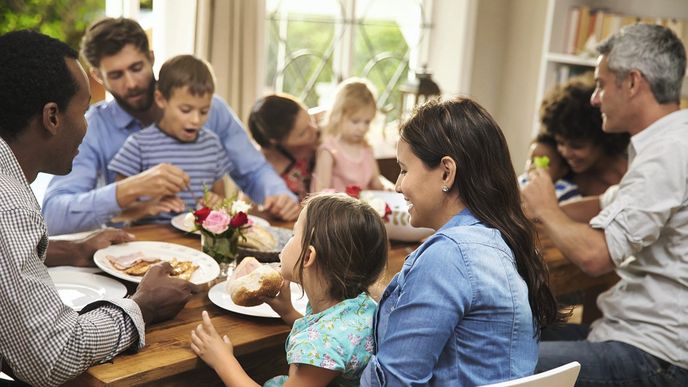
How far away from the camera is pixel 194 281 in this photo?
185 centimetres

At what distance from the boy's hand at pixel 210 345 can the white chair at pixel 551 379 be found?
543 millimetres

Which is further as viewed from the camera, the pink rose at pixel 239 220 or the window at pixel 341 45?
the window at pixel 341 45

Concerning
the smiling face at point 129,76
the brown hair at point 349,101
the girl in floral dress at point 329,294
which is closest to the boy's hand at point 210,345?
the girl in floral dress at point 329,294

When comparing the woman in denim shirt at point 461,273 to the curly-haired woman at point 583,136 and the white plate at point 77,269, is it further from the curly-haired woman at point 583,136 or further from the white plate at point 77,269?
the curly-haired woman at point 583,136

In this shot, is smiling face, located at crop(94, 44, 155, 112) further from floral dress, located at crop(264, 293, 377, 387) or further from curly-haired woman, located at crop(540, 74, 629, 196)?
curly-haired woman, located at crop(540, 74, 629, 196)

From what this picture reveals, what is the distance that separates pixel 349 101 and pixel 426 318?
195cm

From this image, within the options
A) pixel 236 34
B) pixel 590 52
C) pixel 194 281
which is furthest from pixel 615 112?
pixel 590 52

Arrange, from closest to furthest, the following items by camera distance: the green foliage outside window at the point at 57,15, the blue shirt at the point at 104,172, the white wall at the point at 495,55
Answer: the blue shirt at the point at 104,172
the green foliage outside window at the point at 57,15
the white wall at the point at 495,55

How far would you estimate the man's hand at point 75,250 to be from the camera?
192cm

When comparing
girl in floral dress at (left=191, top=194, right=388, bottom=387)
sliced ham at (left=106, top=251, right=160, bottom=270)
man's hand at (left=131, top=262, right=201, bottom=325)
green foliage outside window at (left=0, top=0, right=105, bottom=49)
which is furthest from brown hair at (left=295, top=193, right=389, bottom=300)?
Result: green foliage outside window at (left=0, top=0, right=105, bottom=49)

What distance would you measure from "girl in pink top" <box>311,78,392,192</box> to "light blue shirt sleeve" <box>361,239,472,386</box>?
5.95ft

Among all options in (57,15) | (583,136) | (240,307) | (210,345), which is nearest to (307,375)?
(210,345)

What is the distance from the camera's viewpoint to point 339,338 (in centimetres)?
150

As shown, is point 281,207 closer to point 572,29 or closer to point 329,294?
point 329,294
